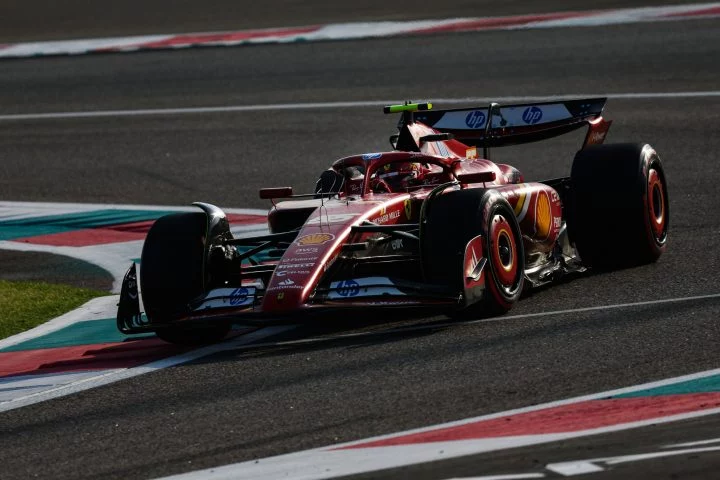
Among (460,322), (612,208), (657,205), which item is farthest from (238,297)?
(657,205)

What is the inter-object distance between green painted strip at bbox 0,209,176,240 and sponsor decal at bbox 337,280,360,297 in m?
5.45

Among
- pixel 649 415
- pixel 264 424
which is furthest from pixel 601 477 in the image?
pixel 264 424

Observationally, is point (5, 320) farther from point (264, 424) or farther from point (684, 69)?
point (684, 69)

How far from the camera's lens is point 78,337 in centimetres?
903

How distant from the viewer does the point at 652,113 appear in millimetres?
16266

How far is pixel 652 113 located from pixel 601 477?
11.8m

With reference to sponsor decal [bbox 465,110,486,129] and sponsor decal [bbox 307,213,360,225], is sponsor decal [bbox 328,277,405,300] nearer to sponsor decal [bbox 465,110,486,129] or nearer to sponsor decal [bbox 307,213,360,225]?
sponsor decal [bbox 307,213,360,225]

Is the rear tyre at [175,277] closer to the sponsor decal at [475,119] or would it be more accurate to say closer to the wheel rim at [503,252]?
the wheel rim at [503,252]

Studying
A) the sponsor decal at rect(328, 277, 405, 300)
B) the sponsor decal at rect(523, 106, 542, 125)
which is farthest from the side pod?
the sponsor decal at rect(523, 106, 542, 125)

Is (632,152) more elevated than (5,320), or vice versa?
(632,152)

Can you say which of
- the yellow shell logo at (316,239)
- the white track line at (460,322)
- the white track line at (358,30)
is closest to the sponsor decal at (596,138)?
the white track line at (460,322)

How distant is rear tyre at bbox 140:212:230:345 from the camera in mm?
8406

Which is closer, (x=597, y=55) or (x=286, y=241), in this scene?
(x=286, y=241)

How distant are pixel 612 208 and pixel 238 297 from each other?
282 centimetres
